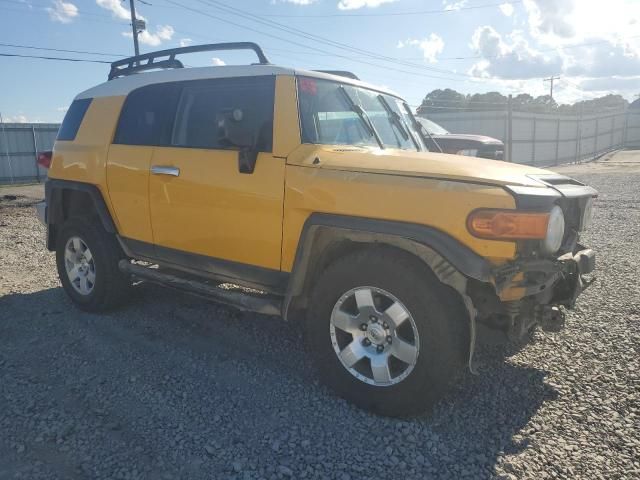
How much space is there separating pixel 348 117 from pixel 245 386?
2048 millimetres

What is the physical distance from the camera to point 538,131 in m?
27.6

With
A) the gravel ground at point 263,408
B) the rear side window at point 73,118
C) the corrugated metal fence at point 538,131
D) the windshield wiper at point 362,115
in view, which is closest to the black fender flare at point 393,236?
the gravel ground at point 263,408

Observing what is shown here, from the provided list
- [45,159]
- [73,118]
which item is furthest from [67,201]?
[73,118]

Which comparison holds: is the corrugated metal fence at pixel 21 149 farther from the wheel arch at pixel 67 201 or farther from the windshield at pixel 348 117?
the windshield at pixel 348 117

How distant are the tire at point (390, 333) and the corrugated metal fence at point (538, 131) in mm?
19477

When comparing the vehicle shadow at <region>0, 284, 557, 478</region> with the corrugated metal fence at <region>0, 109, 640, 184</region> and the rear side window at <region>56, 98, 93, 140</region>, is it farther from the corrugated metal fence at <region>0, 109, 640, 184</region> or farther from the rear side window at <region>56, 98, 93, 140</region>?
the corrugated metal fence at <region>0, 109, 640, 184</region>

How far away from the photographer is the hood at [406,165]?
9.50ft

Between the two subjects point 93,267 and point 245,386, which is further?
point 93,267

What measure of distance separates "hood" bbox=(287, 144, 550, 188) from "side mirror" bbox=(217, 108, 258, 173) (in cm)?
28

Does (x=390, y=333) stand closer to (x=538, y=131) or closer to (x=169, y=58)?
(x=169, y=58)

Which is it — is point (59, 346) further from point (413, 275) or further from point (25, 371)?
point (413, 275)

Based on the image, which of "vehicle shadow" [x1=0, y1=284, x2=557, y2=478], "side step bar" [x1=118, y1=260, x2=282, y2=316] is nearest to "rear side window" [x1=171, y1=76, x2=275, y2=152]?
"side step bar" [x1=118, y1=260, x2=282, y2=316]

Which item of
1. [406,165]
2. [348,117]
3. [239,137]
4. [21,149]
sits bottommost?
[21,149]

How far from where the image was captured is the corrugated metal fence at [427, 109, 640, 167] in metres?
25.6
